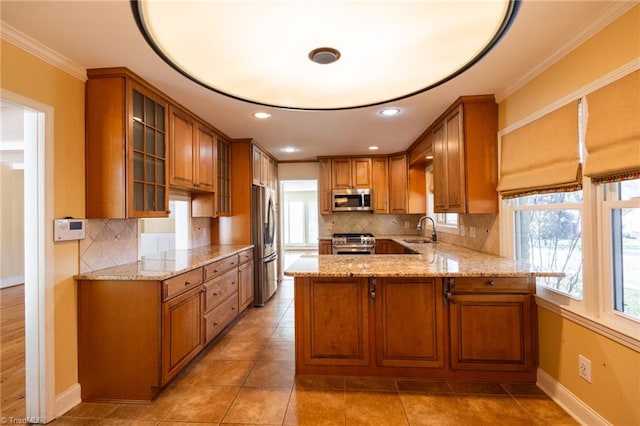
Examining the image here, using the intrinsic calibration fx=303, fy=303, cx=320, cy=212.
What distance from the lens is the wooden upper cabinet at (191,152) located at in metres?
2.81

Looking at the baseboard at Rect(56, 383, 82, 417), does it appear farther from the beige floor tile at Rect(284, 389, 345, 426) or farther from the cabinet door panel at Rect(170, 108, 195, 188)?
the cabinet door panel at Rect(170, 108, 195, 188)

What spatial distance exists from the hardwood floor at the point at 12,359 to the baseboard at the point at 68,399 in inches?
7.8

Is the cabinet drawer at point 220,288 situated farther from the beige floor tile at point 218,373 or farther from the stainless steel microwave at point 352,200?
the stainless steel microwave at point 352,200

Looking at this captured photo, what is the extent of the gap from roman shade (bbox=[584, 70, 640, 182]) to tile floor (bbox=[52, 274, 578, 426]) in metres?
1.51

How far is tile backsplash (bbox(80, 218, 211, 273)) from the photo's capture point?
7.16 feet

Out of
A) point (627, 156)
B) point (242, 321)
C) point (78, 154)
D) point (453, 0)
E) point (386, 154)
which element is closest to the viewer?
point (453, 0)

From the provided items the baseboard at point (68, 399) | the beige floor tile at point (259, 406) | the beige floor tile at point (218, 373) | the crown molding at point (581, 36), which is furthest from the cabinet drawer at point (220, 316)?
the crown molding at point (581, 36)

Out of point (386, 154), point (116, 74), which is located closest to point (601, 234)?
point (116, 74)

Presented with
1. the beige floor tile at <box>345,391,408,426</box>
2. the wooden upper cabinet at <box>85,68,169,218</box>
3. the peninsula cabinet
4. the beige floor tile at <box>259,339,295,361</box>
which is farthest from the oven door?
the wooden upper cabinet at <box>85,68,169,218</box>

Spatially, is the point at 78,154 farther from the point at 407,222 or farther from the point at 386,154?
the point at 407,222

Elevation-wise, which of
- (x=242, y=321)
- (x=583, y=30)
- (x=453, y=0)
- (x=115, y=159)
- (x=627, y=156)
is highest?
(x=583, y=30)

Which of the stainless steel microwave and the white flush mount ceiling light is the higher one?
the white flush mount ceiling light

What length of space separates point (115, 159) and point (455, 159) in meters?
2.87

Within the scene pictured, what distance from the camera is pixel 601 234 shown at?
1718 mm
